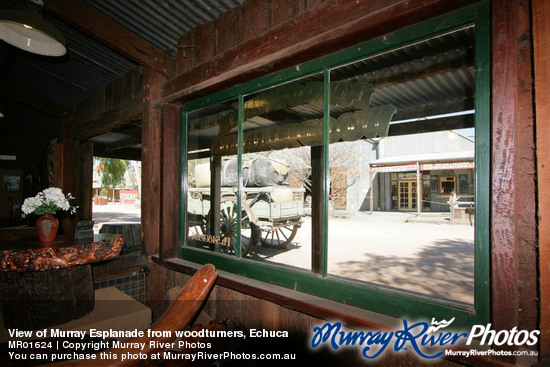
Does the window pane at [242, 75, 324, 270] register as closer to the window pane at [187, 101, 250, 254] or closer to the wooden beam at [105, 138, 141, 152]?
the window pane at [187, 101, 250, 254]

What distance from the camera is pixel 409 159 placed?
38.0ft

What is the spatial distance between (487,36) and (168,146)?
266 centimetres

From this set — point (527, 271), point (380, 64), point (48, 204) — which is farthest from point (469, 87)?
point (48, 204)

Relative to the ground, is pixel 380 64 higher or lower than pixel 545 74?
higher

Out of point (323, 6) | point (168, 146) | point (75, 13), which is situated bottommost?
point (168, 146)

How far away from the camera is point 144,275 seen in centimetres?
299

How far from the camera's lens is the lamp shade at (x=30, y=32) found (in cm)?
216

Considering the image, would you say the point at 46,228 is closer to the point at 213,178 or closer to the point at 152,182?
the point at 152,182

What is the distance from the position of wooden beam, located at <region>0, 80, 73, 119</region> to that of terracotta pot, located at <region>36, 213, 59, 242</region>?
3884 millimetres

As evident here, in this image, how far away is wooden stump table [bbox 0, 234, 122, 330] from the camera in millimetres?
1965

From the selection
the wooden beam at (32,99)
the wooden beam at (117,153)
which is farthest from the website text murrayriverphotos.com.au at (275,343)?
the wooden beam at (117,153)

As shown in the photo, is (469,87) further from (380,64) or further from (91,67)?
(91,67)

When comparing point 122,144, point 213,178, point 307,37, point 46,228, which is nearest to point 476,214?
point 307,37

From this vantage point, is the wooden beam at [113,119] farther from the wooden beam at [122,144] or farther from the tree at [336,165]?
the tree at [336,165]
